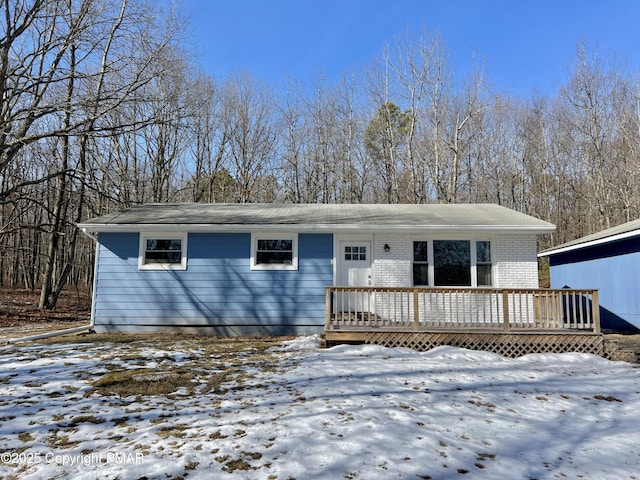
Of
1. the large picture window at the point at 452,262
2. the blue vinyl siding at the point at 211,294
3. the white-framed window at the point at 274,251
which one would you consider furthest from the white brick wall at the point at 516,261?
the white-framed window at the point at 274,251

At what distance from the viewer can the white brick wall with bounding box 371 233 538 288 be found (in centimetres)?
917

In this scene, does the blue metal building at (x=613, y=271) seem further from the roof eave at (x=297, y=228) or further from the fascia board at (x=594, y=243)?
the roof eave at (x=297, y=228)

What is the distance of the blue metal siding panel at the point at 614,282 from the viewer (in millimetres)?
9625

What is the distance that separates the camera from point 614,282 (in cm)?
1038

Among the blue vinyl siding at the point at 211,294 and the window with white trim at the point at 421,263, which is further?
the window with white trim at the point at 421,263

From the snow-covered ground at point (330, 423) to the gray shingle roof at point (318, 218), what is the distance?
3.70m

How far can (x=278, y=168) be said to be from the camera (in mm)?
23219

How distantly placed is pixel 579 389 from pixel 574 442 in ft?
6.86

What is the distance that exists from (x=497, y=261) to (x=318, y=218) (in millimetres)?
4772

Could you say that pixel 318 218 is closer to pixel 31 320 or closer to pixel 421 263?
pixel 421 263

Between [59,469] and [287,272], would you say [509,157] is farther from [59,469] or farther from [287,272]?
[59,469]

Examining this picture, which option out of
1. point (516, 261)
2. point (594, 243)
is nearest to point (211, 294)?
point (516, 261)

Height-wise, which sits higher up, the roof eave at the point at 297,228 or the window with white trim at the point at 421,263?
the roof eave at the point at 297,228

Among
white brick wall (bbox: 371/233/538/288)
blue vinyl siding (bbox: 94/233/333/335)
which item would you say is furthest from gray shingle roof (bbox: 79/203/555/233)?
blue vinyl siding (bbox: 94/233/333/335)
